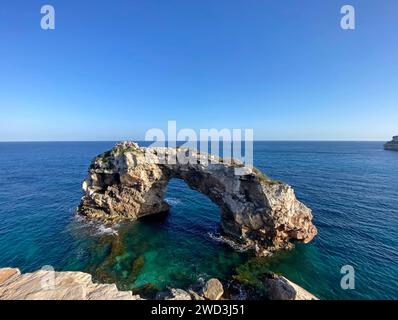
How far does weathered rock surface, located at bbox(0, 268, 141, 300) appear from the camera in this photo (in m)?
12.2

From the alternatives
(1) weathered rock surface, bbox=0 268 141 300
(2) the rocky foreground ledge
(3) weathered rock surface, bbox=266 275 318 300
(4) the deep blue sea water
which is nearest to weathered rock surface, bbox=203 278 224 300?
(4) the deep blue sea water

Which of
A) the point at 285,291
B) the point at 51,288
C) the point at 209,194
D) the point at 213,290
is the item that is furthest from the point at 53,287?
the point at 209,194

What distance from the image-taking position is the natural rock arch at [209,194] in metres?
31.8

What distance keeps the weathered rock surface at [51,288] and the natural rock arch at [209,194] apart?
2232 centimetres

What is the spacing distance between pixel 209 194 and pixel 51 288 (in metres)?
27.8

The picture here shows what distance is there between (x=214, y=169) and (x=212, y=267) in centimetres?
1396

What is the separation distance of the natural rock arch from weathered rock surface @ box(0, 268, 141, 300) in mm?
22318

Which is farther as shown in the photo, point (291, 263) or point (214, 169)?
point (214, 169)

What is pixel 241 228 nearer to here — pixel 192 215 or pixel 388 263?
pixel 192 215

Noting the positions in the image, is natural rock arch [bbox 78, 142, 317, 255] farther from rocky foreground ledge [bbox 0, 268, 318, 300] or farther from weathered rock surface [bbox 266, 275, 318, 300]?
rocky foreground ledge [bbox 0, 268, 318, 300]

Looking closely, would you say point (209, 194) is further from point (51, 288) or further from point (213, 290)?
point (51, 288)

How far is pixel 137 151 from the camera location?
39750 millimetres
